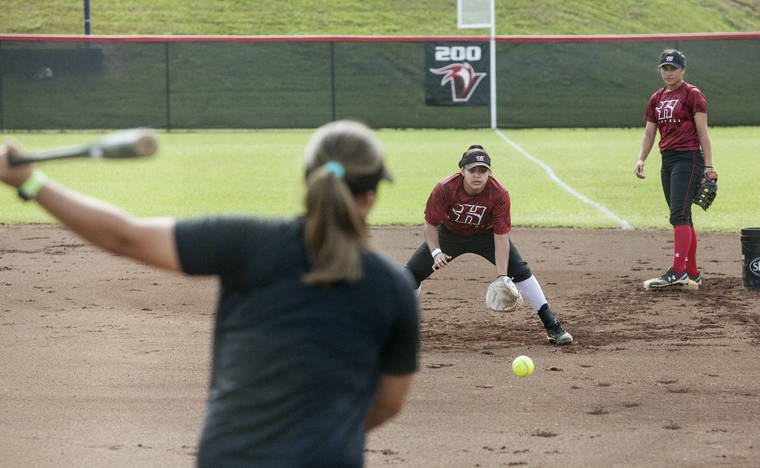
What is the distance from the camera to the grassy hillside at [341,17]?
41344 millimetres

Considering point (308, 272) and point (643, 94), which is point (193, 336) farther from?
point (643, 94)

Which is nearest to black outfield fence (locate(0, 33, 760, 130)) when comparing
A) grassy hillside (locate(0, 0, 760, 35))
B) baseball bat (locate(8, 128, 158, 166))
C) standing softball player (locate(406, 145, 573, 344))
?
grassy hillside (locate(0, 0, 760, 35))

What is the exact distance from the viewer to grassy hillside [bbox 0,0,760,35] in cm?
4134

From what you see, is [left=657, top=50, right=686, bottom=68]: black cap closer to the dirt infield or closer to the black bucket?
the black bucket

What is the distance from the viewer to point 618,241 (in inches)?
524

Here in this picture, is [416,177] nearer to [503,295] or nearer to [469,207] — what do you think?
[469,207]

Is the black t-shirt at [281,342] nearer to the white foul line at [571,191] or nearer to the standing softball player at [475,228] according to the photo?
the standing softball player at [475,228]

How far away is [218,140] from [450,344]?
1955 cm

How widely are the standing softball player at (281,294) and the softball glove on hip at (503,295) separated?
204 inches

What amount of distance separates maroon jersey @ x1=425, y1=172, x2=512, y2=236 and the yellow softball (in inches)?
45.5

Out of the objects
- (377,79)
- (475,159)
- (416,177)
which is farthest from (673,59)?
(377,79)

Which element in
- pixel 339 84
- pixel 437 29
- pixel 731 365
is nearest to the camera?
pixel 731 365

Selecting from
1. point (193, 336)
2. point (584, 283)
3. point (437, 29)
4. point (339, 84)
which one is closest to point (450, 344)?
point (193, 336)

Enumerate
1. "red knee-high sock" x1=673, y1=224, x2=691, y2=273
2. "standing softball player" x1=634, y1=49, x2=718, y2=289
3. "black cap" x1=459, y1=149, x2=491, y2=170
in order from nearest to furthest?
"black cap" x1=459, y1=149, x2=491, y2=170
"standing softball player" x1=634, y1=49, x2=718, y2=289
"red knee-high sock" x1=673, y1=224, x2=691, y2=273
